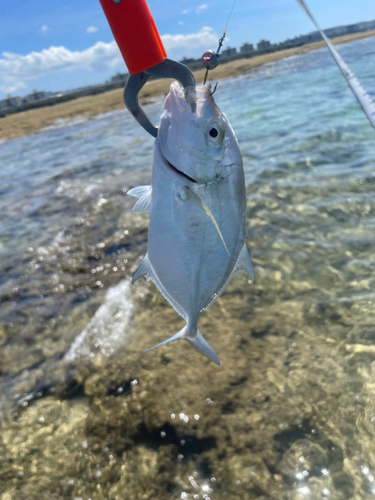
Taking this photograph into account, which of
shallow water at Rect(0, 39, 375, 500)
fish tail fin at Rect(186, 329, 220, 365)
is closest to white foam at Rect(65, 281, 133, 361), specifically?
shallow water at Rect(0, 39, 375, 500)

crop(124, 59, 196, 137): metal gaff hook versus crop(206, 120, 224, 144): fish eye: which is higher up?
crop(124, 59, 196, 137): metal gaff hook

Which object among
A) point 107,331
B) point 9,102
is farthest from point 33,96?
point 107,331

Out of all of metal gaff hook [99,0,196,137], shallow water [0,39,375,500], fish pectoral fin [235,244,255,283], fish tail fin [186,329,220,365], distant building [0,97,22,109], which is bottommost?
shallow water [0,39,375,500]

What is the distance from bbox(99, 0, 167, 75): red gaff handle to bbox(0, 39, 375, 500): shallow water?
248cm

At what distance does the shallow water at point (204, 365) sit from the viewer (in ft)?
7.74

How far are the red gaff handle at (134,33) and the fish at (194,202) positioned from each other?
253mm

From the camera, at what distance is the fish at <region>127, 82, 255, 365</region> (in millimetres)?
1663

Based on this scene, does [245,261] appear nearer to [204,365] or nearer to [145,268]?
[145,268]

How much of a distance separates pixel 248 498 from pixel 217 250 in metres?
1.65

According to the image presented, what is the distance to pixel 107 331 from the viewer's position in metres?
3.68

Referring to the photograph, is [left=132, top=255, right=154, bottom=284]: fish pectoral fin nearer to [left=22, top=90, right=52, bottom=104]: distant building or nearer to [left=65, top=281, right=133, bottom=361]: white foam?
[left=65, top=281, right=133, bottom=361]: white foam

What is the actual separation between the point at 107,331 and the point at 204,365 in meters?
1.18

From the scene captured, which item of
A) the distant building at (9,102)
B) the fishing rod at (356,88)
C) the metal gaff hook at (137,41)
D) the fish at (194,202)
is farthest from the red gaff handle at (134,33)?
the distant building at (9,102)

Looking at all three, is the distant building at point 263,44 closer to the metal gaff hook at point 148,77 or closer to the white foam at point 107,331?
the white foam at point 107,331
